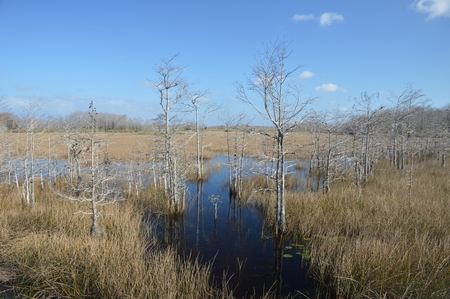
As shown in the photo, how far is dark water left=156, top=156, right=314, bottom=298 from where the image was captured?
21.5 ft

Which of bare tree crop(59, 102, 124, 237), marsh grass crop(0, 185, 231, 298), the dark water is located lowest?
the dark water

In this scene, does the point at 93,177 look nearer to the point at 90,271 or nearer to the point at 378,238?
the point at 90,271

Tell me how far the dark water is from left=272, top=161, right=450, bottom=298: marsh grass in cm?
73

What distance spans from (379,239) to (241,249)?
14.1 ft

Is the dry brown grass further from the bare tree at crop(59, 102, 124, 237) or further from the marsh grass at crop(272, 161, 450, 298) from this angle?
the marsh grass at crop(272, 161, 450, 298)

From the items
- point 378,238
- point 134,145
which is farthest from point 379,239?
point 134,145

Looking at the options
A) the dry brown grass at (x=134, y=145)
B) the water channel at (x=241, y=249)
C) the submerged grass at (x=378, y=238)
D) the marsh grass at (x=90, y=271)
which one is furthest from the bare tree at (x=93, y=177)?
the submerged grass at (x=378, y=238)

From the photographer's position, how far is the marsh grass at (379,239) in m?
4.95

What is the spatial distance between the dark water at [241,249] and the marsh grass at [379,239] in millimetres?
730

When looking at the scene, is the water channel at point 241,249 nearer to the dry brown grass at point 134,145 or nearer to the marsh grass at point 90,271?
the marsh grass at point 90,271

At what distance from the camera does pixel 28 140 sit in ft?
33.9

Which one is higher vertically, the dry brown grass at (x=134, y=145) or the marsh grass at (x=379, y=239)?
the dry brown grass at (x=134, y=145)

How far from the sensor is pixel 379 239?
6734mm

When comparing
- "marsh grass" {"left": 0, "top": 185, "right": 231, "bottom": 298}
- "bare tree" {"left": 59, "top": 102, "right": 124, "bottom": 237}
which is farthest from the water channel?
"bare tree" {"left": 59, "top": 102, "right": 124, "bottom": 237}
